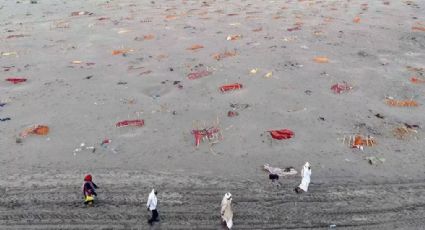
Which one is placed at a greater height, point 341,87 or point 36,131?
point 341,87

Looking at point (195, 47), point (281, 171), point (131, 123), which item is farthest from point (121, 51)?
point (281, 171)

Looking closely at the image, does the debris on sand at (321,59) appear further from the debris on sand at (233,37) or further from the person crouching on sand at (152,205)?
the person crouching on sand at (152,205)

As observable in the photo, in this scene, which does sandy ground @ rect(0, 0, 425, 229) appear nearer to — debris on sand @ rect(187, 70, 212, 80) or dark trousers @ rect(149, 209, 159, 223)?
dark trousers @ rect(149, 209, 159, 223)

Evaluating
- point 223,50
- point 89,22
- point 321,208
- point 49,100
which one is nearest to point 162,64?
point 223,50

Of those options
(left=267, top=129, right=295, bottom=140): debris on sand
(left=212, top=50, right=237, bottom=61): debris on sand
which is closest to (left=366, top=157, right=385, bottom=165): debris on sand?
(left=267, top=129, right=295, bottom=140): debris on sand

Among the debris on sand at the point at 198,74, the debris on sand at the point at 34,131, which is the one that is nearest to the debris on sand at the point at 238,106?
the debris on sand at the point at 198,74

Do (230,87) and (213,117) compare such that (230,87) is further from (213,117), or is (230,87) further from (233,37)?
(233,37)
